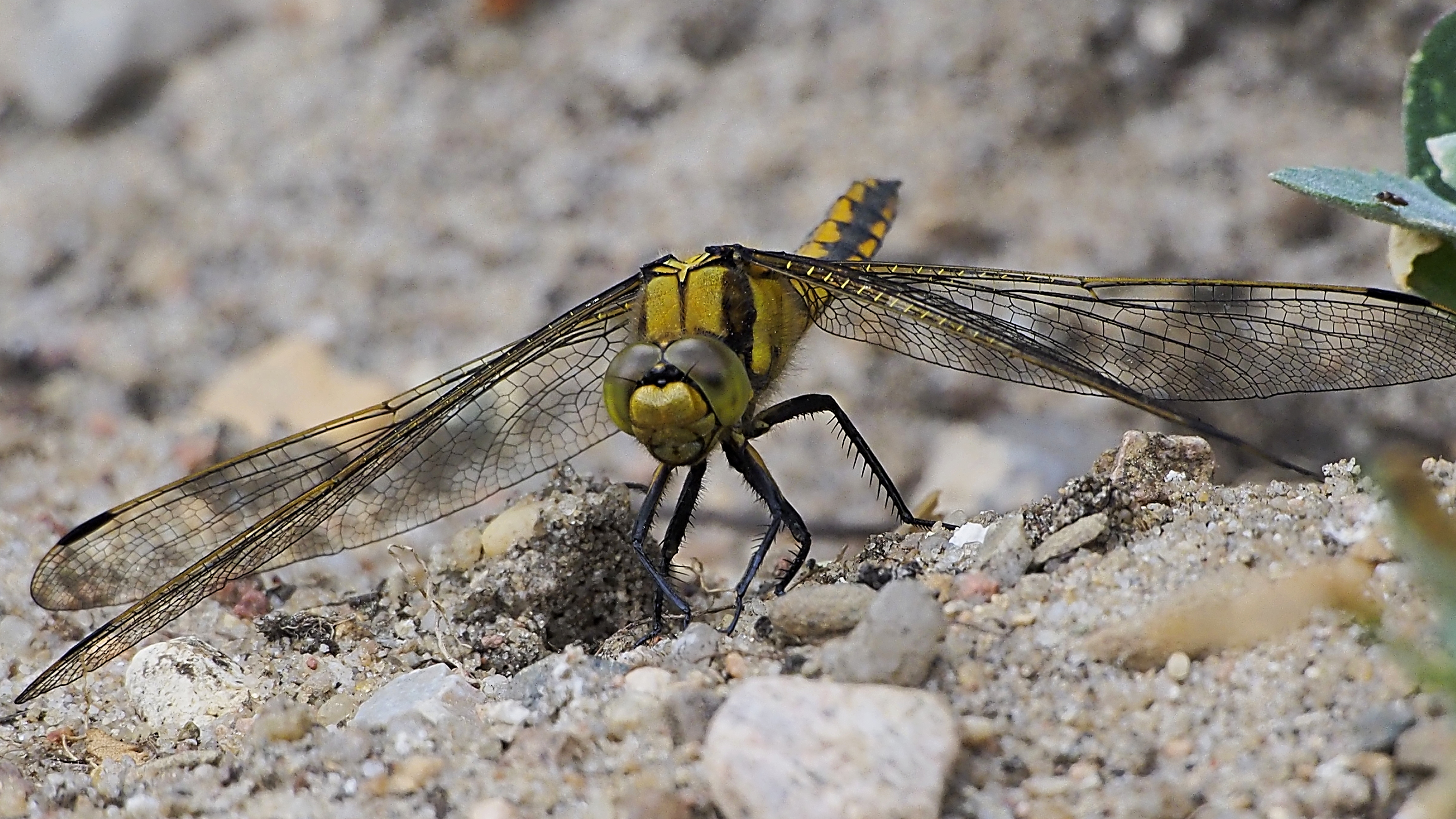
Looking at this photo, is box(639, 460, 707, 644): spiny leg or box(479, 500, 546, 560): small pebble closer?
box(639, 460, 707, 644): spiny leg

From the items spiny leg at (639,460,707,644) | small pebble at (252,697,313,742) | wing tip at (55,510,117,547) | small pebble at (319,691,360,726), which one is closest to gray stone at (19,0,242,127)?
wing tip at (55,510,117,547)

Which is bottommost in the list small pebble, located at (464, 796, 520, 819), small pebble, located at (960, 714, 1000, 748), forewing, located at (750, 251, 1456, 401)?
small pebble, located at (464, 796, 520, 819)

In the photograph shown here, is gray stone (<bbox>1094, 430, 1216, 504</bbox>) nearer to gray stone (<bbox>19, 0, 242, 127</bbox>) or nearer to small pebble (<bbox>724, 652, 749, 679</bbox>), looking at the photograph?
small pebble (<bbox>724, 652, 749, 679</bbox>)

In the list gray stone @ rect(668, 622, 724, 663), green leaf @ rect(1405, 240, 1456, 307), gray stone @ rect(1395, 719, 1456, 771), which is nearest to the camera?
gray stone @ rect(1395, 719, 1456, 771)

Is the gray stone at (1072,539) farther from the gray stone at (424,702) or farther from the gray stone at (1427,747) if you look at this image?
the gray stone at (424,702)

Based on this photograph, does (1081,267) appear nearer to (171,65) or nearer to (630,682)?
(630,682)

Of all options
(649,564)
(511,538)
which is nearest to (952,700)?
(649,564)
